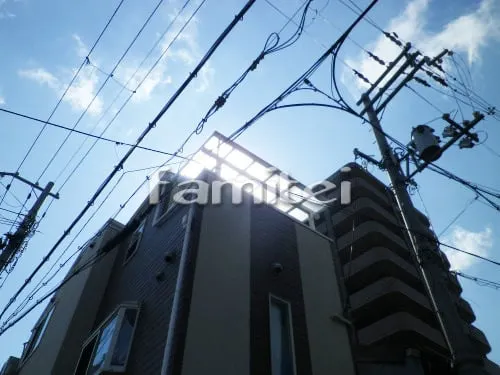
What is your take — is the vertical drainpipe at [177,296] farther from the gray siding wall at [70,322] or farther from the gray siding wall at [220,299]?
the gray siding wall at [70,322]

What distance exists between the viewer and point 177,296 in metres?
6.58

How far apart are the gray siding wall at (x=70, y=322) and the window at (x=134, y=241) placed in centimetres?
85

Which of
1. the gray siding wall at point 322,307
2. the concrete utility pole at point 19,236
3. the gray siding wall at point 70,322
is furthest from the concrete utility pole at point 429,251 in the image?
the concrete utility pole at point 19,236

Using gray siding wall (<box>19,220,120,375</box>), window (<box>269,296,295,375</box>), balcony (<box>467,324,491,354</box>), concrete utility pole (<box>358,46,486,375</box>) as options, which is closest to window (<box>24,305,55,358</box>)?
gray siding wall (<box>19,220,120,375</box>)

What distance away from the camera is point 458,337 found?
5.09 meters

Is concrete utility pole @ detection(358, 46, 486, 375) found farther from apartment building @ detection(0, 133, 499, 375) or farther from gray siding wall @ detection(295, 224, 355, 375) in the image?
gray siding wall @ detection(295, 224, 355, 375)

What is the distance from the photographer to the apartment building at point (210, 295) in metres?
6.50

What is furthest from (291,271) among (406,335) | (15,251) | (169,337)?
(406,335)

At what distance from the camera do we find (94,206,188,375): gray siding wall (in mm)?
6492

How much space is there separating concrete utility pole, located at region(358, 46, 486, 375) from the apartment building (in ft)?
0.74

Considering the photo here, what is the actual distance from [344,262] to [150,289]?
17.0m

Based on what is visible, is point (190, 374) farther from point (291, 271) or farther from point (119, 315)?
point (291, 271)

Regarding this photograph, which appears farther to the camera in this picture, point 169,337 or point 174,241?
point 174,241

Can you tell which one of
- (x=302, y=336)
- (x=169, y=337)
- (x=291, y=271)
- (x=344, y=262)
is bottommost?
(x=169, y=337)
